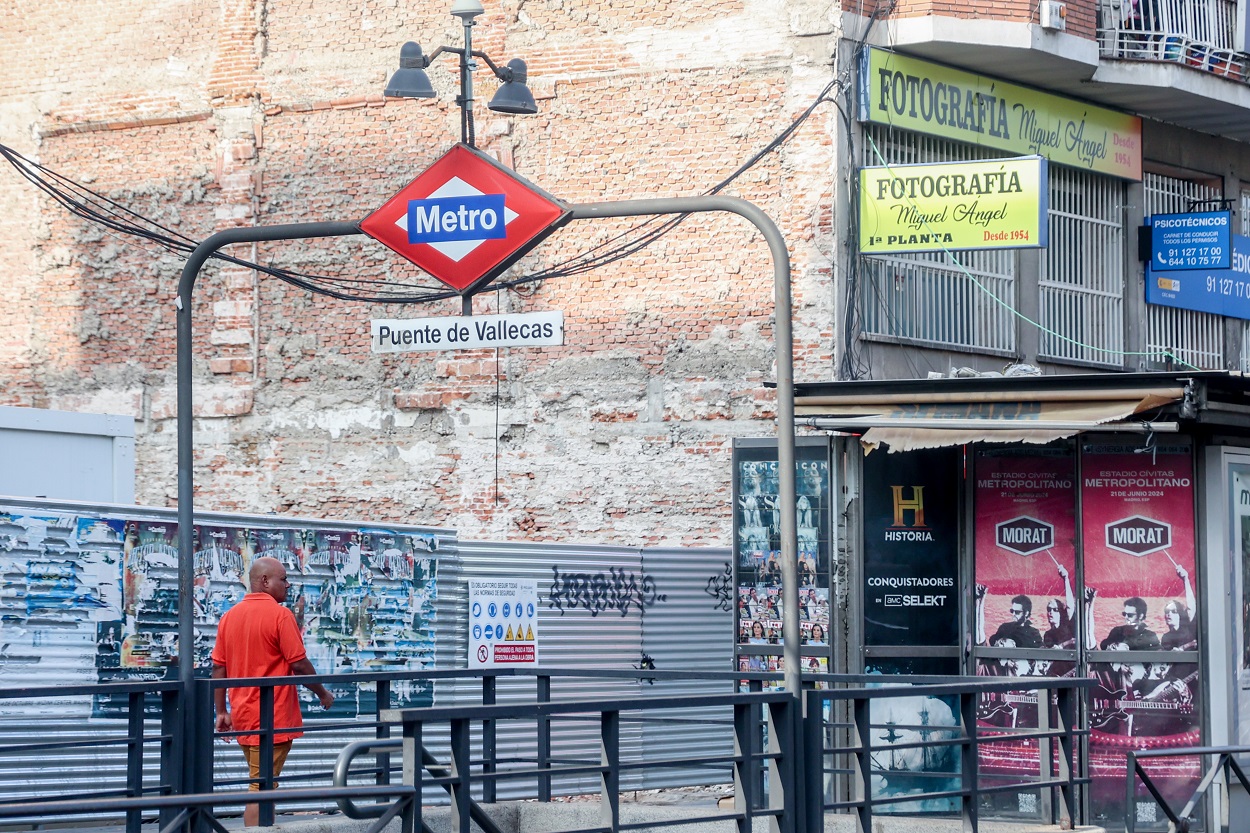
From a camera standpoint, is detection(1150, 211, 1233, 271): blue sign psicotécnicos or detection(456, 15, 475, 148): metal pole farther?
detection(1150, 211, 1233, 271): blue sign psicotécnicos

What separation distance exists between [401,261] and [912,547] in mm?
6980

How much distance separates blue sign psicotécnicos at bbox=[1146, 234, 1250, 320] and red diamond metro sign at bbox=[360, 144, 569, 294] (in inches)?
407

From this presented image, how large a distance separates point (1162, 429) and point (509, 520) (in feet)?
24.4

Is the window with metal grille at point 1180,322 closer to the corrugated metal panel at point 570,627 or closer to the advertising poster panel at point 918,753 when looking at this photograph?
the advertising poster panel at point 918,753

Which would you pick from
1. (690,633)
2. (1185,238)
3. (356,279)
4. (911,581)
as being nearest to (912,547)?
(911,581)

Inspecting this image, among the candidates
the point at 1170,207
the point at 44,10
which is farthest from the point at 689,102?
the point at 44,10

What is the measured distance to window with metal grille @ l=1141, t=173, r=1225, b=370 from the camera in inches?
760

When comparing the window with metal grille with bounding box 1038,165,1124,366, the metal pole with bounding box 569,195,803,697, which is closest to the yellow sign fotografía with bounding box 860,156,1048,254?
the window with metal grille with bounding box 1038,165,1124,366

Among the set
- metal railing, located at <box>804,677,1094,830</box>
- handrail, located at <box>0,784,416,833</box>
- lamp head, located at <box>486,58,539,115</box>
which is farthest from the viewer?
lamp head, located at <box>486,58,539,115</box>

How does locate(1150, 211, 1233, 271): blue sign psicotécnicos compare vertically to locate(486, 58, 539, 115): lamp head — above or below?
below

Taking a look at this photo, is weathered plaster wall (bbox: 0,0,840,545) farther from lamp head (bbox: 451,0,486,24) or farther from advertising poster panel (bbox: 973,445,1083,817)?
lamp head (bbox: 451,0,486,24)

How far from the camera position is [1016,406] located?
12953 millimetres

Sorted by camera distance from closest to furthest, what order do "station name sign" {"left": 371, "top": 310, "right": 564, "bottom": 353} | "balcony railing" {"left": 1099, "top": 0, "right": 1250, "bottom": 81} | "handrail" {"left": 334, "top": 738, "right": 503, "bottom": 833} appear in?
"handrail" {"left": 334, "top": 738, "right": 503, "bottom": 833} → "station name sign" {"left": 371, "top": 310, "right": 564, "bottom": 353} → "balcony railing" {"left": 1099, "top": 0, "right": 1250, "bottom": 81}

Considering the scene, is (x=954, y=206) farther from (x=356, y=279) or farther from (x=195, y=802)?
(x=195, y=802)
